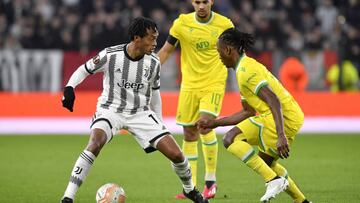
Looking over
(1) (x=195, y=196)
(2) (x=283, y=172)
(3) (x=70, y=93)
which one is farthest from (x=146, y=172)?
(3) (x=70, y=93)

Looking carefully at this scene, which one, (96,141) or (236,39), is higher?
(236,39)

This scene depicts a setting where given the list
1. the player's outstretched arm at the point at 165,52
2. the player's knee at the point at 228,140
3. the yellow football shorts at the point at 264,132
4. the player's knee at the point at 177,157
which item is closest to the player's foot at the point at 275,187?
the yellow football shorts at the point at 264,132

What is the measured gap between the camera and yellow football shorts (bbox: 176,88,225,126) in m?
9.95

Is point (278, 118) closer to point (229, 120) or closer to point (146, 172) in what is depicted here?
point (229, 120)

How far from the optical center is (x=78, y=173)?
793 cm

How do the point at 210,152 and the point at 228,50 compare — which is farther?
the point at 210,152

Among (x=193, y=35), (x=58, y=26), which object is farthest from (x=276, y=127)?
(x=58, y=26)

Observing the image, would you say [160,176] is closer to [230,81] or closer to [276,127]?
[276,127]

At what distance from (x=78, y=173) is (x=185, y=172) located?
106 cm

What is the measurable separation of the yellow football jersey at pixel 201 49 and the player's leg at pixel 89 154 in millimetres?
2029

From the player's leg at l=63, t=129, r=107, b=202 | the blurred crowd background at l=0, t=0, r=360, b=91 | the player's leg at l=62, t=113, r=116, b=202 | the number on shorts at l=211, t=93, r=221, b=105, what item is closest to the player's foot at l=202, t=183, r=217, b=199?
the number on shorts at l=211, t=93, r=221, b=105

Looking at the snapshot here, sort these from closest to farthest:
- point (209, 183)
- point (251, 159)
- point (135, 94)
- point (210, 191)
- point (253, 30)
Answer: point (251, 159), point (135, 94), point (210, 191), point (209, 183), point (253, 30)

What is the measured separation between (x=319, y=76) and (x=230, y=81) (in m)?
2.08

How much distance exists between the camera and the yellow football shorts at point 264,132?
27.2 ft
